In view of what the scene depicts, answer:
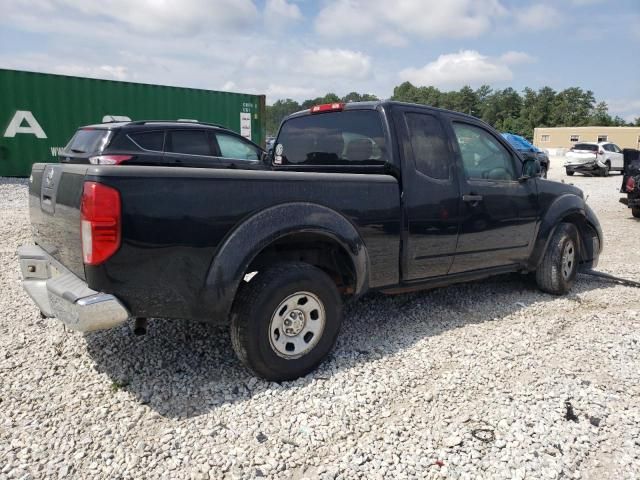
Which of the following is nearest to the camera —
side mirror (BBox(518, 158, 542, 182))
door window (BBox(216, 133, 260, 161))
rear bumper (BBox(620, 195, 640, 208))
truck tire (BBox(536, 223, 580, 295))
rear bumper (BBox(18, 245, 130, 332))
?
rear bumper (BBox(18, 245, 130, 332))

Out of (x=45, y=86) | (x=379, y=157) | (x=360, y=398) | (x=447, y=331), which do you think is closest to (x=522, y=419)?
(x=360, y=398)

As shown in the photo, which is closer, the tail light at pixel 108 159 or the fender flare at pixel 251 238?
the fender flare at pixel 251 238

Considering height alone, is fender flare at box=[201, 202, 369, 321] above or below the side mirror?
below

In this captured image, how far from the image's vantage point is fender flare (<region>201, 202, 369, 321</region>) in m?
2.67

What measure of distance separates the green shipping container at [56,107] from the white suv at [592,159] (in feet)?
58.4

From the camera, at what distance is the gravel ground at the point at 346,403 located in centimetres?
227

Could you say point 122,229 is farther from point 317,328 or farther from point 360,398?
point 360,398

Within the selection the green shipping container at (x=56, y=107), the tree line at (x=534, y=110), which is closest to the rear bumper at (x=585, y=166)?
the green shipping container at (x=56, y=107)

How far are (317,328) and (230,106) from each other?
45.1ft

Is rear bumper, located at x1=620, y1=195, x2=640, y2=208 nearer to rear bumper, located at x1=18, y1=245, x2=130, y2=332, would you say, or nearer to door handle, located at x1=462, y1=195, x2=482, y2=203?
door handle, located at x1=462, y1=195, x2=482, y2=203

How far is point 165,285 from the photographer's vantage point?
2568 mm

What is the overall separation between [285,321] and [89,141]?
229 inches

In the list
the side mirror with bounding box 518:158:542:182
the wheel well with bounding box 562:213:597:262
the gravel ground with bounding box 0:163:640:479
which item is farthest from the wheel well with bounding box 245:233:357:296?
the wheel well with bounding box 562:213:597:262

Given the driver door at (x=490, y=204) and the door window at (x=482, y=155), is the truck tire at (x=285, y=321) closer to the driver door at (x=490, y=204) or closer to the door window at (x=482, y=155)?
the driver door at (x=490, y=204)
